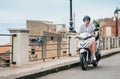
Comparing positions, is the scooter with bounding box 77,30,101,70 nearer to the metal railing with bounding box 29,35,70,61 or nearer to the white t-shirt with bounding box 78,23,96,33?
the white t-shirt with bounding box 78,23,96,33

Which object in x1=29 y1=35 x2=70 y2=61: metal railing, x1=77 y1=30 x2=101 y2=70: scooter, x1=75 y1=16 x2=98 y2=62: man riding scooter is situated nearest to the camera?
x1=77 y1=30 x2=101 y2=70: scooter

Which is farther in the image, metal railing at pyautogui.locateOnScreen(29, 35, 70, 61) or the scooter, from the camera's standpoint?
metal railing at pyautogui.locateOnScreen(29, 35, 70, 61)

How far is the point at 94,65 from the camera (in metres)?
14.4

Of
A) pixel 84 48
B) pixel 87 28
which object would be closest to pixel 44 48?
pixel 87 28

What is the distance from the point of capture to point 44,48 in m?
16.7

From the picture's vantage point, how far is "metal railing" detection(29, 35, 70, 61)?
16052 millimetres

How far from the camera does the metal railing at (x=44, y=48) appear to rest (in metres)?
16.1

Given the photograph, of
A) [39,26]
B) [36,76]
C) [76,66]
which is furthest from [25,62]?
[39,26]

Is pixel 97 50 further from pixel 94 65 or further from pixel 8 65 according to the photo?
pixel 8 65

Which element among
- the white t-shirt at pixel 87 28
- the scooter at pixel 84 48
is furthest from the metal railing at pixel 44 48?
the scooter at pixel 84 48

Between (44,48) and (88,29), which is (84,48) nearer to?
(88,29)

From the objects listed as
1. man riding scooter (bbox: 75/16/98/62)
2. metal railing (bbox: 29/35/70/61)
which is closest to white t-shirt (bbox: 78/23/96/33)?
man riding scooter (bbox: 75/16/98/62)

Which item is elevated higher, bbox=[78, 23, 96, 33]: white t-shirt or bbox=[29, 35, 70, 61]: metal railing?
bbox=[78, 23, 96, 33]: white t-shirt

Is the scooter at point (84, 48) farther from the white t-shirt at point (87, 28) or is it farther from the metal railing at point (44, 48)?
the metal railing at point (44, 48)
